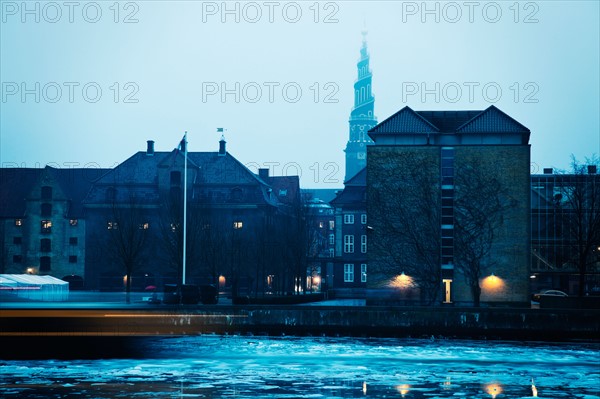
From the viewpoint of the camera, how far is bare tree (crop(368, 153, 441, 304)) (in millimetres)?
78562

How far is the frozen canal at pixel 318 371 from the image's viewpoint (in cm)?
Answer: 3225

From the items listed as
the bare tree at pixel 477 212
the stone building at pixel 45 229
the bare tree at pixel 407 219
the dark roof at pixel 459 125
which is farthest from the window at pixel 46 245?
the bare tree at pixel 477 212

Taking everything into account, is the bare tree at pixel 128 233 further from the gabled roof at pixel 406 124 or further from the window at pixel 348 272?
the window at pixel 348 272

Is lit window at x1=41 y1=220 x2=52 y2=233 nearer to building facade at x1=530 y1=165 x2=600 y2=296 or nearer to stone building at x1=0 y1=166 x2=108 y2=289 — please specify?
stone building at x1=0 y1=166 x2=108 y2=289

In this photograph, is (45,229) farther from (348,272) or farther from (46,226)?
(348,272)

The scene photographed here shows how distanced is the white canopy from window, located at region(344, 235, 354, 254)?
40.4 m

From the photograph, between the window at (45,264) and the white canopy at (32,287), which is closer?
the white canopy at (32,287)

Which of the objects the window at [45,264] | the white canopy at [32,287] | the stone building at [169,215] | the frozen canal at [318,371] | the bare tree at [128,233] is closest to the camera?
the frozen canal at [318,371]

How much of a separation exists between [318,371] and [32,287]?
54.3m

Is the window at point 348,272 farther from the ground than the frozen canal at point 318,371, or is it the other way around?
the window at point 348,272

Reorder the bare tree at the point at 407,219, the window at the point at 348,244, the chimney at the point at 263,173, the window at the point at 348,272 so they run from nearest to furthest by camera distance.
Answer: the bare tree at the point at 407,219 → the window at the point at 348,272 → the window at the point at 348,244 → the chimney at the point at 263,173

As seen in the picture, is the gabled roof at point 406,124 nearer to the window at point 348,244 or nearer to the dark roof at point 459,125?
the dark roof at point 459,125

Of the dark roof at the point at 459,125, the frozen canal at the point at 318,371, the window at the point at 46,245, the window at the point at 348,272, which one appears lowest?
the frozen canal at the point at 318,371

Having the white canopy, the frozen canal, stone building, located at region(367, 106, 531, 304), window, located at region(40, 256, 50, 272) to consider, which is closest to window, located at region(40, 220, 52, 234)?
window, located at region(40, 256, 50, 272)
